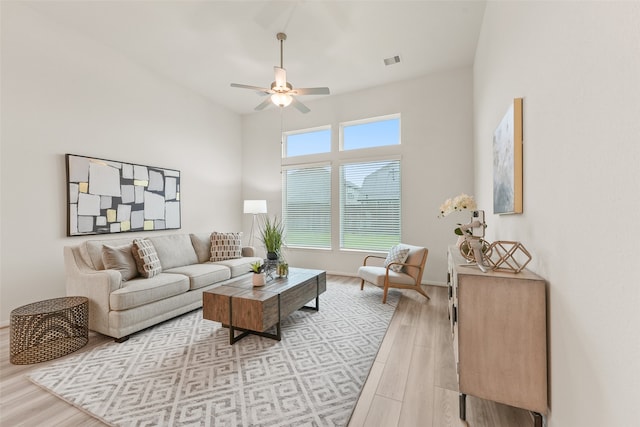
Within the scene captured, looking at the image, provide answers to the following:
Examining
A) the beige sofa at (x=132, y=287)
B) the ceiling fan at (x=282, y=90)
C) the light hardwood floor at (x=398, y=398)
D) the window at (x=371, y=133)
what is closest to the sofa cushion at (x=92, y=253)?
the beige sofa at (x=132, y=287)

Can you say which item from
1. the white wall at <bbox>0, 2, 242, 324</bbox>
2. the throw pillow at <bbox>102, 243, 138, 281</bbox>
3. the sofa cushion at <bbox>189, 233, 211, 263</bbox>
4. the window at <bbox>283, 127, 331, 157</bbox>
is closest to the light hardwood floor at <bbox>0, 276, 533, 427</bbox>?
the throw pillow at <bbox>102, 243, 138, 281</bbox>

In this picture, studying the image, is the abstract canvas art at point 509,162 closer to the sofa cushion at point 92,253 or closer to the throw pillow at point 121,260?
the throw pillow at point 121,260

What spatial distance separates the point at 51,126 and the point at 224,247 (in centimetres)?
260

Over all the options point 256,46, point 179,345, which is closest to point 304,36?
point 256,46

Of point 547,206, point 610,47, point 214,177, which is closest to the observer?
point 610,47

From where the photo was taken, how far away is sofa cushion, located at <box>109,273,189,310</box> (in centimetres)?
262

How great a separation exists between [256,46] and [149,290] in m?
3.40

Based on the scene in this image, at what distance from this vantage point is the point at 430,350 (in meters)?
2.45

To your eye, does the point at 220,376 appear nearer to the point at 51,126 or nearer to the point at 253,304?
the point at 253,304

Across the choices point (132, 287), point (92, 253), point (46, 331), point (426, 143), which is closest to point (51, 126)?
point (92, 253)

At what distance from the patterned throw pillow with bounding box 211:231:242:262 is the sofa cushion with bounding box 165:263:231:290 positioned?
1.33ft

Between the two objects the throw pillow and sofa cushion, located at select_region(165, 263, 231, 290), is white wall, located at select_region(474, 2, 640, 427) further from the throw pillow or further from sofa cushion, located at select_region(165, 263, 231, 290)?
the throw pillow

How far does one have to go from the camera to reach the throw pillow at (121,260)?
3006 mm

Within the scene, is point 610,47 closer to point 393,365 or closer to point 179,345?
point 393,365
